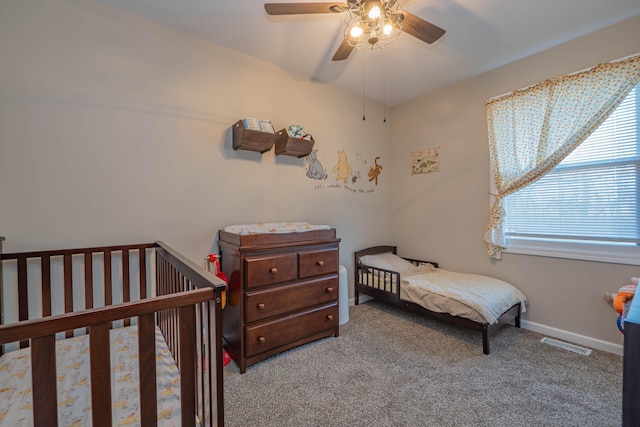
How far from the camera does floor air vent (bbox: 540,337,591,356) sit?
2.18m

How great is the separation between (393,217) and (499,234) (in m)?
1.31

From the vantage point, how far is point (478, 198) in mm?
2910

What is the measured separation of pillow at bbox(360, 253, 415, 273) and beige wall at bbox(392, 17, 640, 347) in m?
0.34

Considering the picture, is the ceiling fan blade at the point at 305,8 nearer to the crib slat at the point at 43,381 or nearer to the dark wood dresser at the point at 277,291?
the dark wood dresser at the point at 277,291

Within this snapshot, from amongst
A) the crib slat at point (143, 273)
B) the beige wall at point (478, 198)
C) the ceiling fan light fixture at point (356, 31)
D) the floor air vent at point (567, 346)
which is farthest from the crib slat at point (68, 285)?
the floor air vent at point (567, 346)

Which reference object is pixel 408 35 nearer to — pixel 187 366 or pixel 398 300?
pixel 398 300

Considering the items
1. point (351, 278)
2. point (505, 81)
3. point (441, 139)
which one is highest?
point (505, 81)

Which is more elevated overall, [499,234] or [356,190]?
[356,190]

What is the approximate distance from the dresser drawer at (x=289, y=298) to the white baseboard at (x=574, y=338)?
186 centimetres

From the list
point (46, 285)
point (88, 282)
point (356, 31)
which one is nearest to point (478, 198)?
point (356, 31)

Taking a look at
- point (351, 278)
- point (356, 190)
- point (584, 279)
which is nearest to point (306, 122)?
point (356, 190)

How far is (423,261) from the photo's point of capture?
3.42 meters

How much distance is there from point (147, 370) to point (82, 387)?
602 mm

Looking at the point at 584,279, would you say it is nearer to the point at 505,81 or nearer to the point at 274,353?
the point at 505,81
